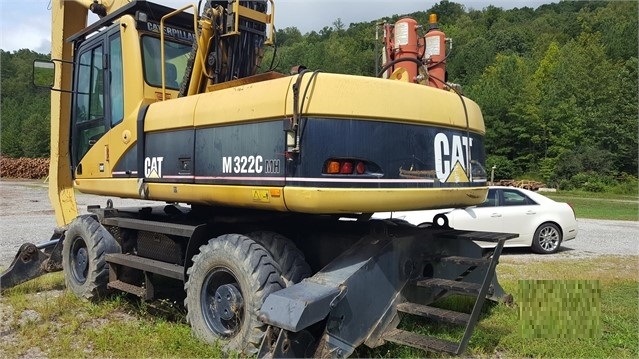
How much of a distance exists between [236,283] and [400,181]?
1.65 metres

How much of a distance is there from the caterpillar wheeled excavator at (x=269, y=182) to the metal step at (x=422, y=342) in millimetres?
20

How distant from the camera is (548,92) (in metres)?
56.5

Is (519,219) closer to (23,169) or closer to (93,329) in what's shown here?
(93,329)

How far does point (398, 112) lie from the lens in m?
4.19

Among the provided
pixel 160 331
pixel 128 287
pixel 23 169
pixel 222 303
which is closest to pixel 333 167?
pixel 222 303

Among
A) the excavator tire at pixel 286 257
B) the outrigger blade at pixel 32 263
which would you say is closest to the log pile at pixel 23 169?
the outrigger blade at pixel 32 263

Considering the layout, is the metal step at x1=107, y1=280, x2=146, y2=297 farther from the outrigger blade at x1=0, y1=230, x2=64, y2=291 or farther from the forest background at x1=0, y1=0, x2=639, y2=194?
the forest background at x1=0, y1=0, x2=639, y2=194

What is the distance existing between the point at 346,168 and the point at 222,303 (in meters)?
1.69

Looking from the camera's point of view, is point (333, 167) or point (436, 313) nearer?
point (333, 167)

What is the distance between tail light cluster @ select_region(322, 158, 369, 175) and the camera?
13.2ft

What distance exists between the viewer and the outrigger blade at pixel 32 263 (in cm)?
686

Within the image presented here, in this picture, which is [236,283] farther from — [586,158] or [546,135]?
[546,135]

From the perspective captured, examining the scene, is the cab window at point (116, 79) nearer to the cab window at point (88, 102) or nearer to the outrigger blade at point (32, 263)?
the cab window at point (88, 102)

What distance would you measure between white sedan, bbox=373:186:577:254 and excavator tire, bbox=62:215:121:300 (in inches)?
227
